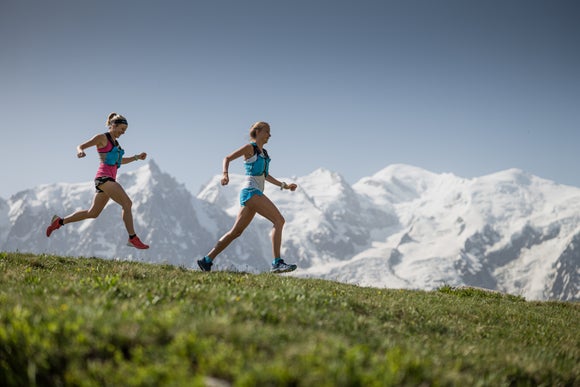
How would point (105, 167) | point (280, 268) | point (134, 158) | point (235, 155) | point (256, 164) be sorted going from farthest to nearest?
point (134, 158) → point (105, 167) → point (280, 268) → point (256, 164) → point (235, 155)

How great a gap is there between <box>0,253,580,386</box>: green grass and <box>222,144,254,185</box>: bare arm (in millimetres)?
4747

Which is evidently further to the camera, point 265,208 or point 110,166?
point 110,166

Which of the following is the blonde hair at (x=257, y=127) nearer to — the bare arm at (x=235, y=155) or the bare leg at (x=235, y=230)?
the bare arm at (x=235, y=155)

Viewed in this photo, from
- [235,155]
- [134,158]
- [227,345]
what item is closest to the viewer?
[227,345]

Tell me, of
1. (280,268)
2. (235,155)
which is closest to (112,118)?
(235,155)

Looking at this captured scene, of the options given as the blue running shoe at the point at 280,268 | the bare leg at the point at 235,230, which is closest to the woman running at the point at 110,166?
the bare leg at the point at 235,230

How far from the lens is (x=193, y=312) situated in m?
5.20

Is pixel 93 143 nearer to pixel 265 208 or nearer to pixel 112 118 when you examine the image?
pixel 112 118

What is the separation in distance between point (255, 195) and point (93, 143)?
193 inches

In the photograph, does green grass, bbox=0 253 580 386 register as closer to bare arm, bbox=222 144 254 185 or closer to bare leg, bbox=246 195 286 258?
bare arm, bbox=222 144 254 185

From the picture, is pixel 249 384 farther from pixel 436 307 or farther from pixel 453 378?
pixel 436 307

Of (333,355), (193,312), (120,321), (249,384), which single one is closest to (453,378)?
(333,355)

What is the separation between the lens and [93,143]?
12633mm

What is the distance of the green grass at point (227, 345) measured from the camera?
3.64 metres
